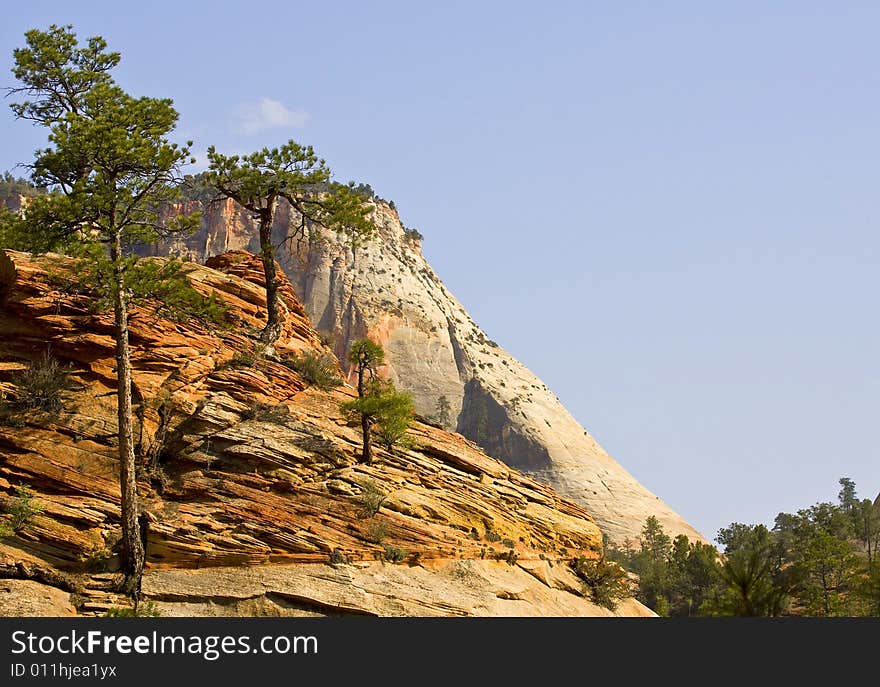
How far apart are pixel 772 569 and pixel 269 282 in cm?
2376

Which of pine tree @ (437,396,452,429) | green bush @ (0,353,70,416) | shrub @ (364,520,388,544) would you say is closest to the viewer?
shrub @ (364,520,388,544)

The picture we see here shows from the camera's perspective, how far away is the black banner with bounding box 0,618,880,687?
66.0 feet

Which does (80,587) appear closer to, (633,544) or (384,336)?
(633,544)

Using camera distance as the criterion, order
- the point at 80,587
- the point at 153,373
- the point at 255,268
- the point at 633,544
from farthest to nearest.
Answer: the point at 633,544, the point at 255,268, the point at 153,373, the point at 80,587

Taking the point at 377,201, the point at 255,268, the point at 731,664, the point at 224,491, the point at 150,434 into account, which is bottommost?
the point at 731,664

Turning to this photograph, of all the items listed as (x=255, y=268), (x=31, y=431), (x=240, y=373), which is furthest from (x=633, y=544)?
(x=31, y=431)

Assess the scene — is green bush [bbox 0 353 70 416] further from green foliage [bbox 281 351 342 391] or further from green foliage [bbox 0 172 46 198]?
green foliage [bbox 0 172 46 198]

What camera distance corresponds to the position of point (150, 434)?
3156 centimetres

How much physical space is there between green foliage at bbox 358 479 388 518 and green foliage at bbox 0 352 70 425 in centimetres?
1002

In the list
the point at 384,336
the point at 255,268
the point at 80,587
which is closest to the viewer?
the point at 80,587

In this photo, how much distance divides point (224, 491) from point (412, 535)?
6050 millimetres

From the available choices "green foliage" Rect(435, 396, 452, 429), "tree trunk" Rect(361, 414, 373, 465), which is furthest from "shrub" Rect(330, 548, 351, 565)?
"green foliage" Rect(435, 396, 452, 429)

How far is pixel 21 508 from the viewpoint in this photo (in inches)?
1037

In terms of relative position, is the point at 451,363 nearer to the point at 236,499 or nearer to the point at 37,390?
the point at 37,390
